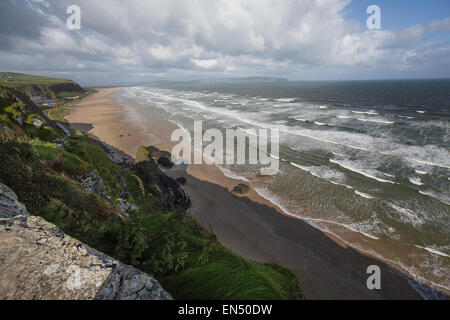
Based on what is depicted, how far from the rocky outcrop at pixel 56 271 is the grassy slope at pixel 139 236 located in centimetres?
113

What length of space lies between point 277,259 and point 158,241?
8734mm

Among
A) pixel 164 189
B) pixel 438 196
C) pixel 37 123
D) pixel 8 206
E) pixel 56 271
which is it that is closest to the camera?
pixel 56 271

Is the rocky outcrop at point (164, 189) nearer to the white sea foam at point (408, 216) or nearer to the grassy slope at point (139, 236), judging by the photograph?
the grassy slope at point (139, 236)

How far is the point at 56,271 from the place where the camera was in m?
2.37

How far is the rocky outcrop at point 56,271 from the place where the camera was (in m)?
2.14

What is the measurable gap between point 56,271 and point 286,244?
12.1m

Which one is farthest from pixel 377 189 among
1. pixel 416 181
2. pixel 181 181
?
pixel 181 181

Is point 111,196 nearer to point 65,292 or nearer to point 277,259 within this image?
point 65,292

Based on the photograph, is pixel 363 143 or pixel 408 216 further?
pixel 363 143

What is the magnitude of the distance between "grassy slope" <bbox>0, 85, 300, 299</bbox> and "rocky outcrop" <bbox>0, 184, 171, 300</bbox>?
1132 millimetres

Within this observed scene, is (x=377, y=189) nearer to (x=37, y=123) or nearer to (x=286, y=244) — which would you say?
(x=286, y=244)

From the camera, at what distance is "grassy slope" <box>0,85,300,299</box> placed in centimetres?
356

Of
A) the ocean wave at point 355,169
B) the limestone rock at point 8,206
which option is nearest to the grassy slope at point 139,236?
the limestone rock at point 8,206
